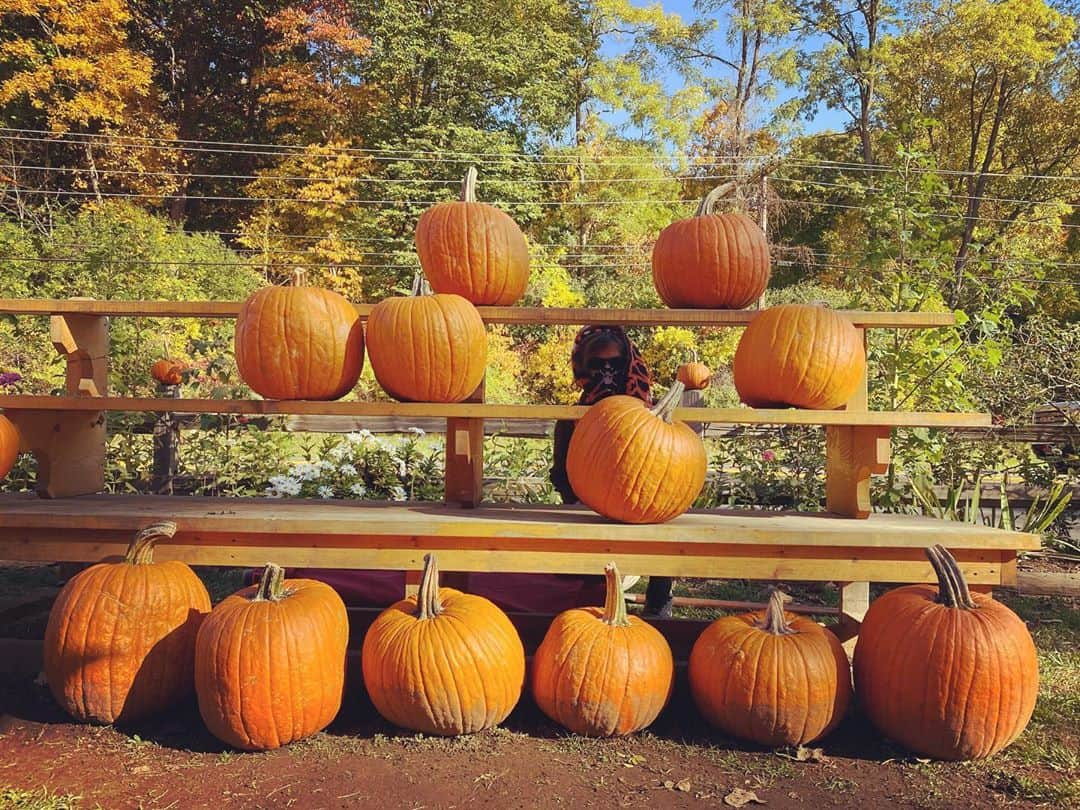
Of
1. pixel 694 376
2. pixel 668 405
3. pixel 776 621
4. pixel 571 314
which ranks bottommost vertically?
pixel 776 621

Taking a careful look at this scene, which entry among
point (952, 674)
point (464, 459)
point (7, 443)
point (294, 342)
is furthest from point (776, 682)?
point (7, 443)

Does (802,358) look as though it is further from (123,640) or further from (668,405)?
(123,640)

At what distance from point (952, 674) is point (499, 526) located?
4.84 ft

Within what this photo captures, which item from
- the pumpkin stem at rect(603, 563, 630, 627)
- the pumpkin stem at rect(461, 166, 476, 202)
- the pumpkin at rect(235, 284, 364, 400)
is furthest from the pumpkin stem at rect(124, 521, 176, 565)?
the pumpkin stem at rect(461, 166, 476, 202)

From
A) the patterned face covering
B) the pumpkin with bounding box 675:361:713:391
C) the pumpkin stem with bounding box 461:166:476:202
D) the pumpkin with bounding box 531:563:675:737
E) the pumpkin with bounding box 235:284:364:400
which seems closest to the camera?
the pumpkin with bounding box 531:563:675:737

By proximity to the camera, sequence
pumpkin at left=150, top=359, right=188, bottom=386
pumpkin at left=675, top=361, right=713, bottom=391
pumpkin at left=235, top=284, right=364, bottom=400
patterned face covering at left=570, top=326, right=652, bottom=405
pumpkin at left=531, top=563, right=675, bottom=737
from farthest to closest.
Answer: pumpkin at left=675, top=361, right=713, bottom=391 < pumpkin at left=150, top=359, right=188, bottom=386 < patterned face covering at left=570, top=326, right=652, bottom=405 < pumpkin at left=235, top=284, right=364, bottom=400 < pumpkin at left=531, top=563, right=675, bottom=737

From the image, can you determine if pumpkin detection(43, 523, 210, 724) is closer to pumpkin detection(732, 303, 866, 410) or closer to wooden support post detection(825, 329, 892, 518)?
pumpkin detection(732, 303, 866, 410)

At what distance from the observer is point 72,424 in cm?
341

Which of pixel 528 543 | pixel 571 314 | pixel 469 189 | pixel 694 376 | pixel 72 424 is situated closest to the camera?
pixel 528 543

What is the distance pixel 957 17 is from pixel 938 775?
2586 cm

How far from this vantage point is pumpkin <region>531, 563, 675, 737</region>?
2.43 m

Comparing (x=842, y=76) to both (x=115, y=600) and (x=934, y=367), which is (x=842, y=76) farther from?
(x=115, y=600)

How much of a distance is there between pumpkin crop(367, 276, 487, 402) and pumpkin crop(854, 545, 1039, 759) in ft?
5.63

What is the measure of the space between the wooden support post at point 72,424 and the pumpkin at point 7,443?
0.11 metres
